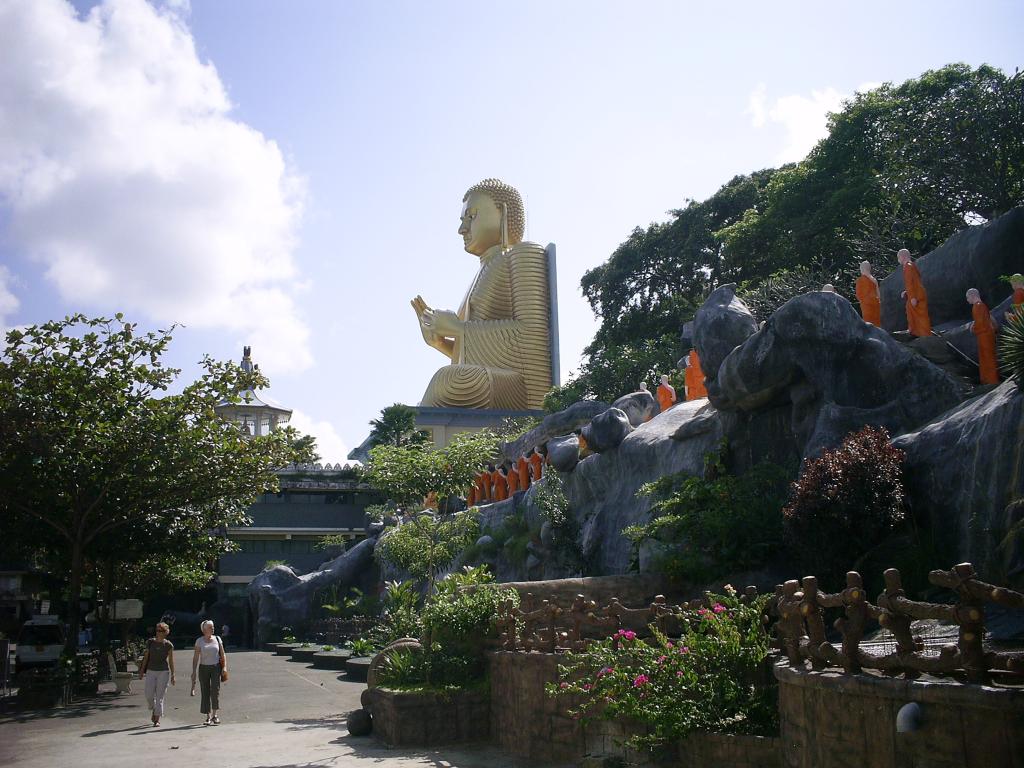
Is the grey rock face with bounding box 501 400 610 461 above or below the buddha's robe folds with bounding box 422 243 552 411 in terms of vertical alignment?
below

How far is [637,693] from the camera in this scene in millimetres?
7691

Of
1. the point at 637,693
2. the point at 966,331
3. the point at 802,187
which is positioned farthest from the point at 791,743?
the point at 802,187

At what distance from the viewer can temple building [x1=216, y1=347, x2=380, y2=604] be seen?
138 feet

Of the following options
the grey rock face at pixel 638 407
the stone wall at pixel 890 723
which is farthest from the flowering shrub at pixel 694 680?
the grey rock face at pixel 638 407

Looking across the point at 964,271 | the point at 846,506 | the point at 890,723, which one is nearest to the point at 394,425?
the point at 964,271

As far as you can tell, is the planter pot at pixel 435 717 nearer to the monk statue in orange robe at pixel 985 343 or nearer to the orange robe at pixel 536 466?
the monk statue in orange robe at pixel 985 343

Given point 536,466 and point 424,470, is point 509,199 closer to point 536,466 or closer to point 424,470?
point 536,466

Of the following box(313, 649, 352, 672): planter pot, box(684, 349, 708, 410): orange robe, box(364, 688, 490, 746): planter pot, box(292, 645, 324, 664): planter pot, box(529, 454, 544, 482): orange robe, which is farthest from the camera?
box(529, 454, 544, 482): orange robe

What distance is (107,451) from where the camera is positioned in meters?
16.4

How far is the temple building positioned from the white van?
19462 millimetres

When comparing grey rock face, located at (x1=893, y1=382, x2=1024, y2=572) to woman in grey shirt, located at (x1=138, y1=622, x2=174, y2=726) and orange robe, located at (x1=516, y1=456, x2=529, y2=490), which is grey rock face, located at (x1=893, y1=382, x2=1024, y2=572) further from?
orange robe, located at (x1=516, y1=456, x2=529, y2=490)

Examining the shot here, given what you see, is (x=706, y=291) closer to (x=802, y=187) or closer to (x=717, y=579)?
(x=802, y=187)

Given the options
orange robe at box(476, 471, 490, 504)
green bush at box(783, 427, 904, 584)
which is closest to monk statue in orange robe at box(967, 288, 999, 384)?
green bush at box(783, 427, 904, 584)

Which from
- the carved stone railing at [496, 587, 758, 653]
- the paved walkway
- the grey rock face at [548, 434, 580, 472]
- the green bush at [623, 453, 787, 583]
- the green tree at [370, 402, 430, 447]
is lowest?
the paved walkway
